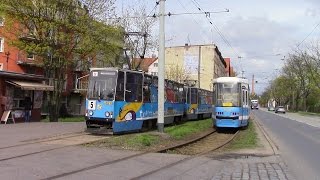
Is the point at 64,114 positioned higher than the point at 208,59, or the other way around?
the point at 208,59

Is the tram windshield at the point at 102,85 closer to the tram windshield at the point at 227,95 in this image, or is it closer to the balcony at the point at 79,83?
the balcony at the point at 79,83

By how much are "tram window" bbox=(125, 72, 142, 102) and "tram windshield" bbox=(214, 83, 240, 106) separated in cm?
650

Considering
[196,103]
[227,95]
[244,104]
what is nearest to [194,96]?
[196,103]

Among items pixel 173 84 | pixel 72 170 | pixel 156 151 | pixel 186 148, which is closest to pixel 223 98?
pixel 173 84

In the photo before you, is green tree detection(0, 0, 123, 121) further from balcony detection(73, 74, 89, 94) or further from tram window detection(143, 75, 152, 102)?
tram window detection(143, 75, 152, 102)

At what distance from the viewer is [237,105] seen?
2809cm

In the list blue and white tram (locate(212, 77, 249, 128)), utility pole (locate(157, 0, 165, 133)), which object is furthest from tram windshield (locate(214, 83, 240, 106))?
utility pole (locate(157, 0, 165, 133))

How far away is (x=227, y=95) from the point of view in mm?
28609

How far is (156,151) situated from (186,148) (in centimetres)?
307

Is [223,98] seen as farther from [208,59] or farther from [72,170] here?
[208,59]

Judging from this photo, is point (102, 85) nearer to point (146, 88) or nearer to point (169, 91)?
point (146, 88)

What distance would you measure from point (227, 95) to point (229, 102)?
0.53 meters

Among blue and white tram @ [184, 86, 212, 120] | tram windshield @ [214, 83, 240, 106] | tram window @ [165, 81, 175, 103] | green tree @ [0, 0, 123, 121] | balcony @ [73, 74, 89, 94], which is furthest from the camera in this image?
blue and white tram @ [184, 86, 212, 120]

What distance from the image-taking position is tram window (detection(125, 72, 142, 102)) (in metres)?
22.8
